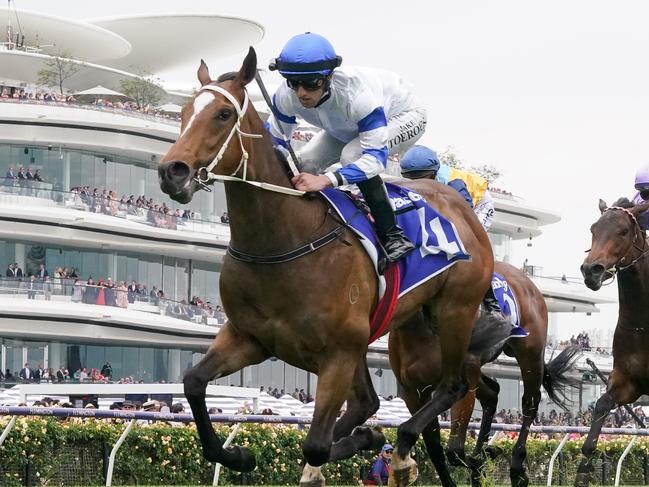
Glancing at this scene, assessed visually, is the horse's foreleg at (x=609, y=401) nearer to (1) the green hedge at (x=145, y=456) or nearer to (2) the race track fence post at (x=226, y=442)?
(1) the green hedge at (x=145, y=456)

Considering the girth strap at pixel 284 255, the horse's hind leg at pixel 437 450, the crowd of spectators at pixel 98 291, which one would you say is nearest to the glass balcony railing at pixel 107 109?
the crowd of spectators at pixel 98 291

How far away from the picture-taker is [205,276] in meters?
44.4

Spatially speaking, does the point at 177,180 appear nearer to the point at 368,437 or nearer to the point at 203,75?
the point at 203,75

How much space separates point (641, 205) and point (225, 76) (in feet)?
12.9

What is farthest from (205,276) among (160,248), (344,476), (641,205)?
(641,205)

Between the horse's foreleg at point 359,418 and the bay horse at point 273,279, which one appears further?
the horse's foreleg at point 359,418

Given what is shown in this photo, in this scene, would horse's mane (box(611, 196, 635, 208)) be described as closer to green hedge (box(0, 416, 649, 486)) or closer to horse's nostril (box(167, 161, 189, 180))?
green hedge (box(0, 416, 649, 486))

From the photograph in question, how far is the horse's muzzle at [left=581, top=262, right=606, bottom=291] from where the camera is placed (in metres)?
8.38

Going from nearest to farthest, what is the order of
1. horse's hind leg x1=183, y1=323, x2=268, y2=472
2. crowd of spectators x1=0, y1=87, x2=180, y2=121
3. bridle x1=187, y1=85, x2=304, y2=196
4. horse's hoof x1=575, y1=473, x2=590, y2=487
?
bridle x1=187, y1=85, x2=304, y2=196, horse's hind leg x1=183, y1=323, x2=268, y2=472, horse's hoof x1=575, y1=473, x2=590, y2=487, crowd of spectators x1=0, y1=87, x2=180, y2=121

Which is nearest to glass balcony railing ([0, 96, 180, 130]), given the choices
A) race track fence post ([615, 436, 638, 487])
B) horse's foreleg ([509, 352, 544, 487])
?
race track fence post ([615, 436, 638, 487])

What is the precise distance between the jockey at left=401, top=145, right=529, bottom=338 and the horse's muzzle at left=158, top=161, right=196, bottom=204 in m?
3.42

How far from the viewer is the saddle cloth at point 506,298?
919 centimetres

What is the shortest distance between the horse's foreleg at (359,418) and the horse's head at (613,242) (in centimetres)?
220

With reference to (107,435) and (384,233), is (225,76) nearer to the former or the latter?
(384,233)
